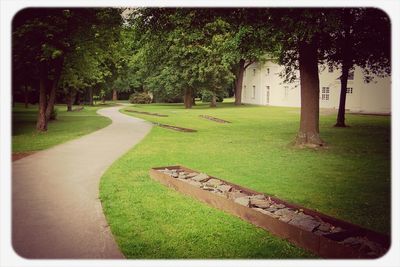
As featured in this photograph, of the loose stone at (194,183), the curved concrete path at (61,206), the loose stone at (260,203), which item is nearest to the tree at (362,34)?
the loose stone at (194,183)

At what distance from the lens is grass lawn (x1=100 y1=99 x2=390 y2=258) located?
5.77 m

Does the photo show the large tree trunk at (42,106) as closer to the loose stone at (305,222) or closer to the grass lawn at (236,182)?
the grass lawn at (236,182)

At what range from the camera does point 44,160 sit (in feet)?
39.7

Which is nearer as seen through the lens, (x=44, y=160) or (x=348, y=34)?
(x=44, y=160)

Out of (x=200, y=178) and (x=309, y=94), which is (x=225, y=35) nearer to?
(x=309, y=94)

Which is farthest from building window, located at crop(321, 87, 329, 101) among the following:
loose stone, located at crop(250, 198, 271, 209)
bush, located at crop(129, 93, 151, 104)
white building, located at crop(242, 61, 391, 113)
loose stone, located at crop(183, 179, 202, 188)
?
loose stone, located at crop(250, 198, 271, 209)

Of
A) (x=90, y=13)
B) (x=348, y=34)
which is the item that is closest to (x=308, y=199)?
(x=348, y=34)

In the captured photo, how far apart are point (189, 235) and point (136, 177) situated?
4.18 meters

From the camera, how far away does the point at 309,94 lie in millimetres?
15461

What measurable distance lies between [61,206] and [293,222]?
15.0 ft

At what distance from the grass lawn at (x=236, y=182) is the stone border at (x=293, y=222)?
6.8 inches

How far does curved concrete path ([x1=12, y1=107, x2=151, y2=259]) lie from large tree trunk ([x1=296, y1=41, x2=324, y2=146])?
25.8ft

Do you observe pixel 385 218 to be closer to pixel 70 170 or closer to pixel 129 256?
pixel 129 256
